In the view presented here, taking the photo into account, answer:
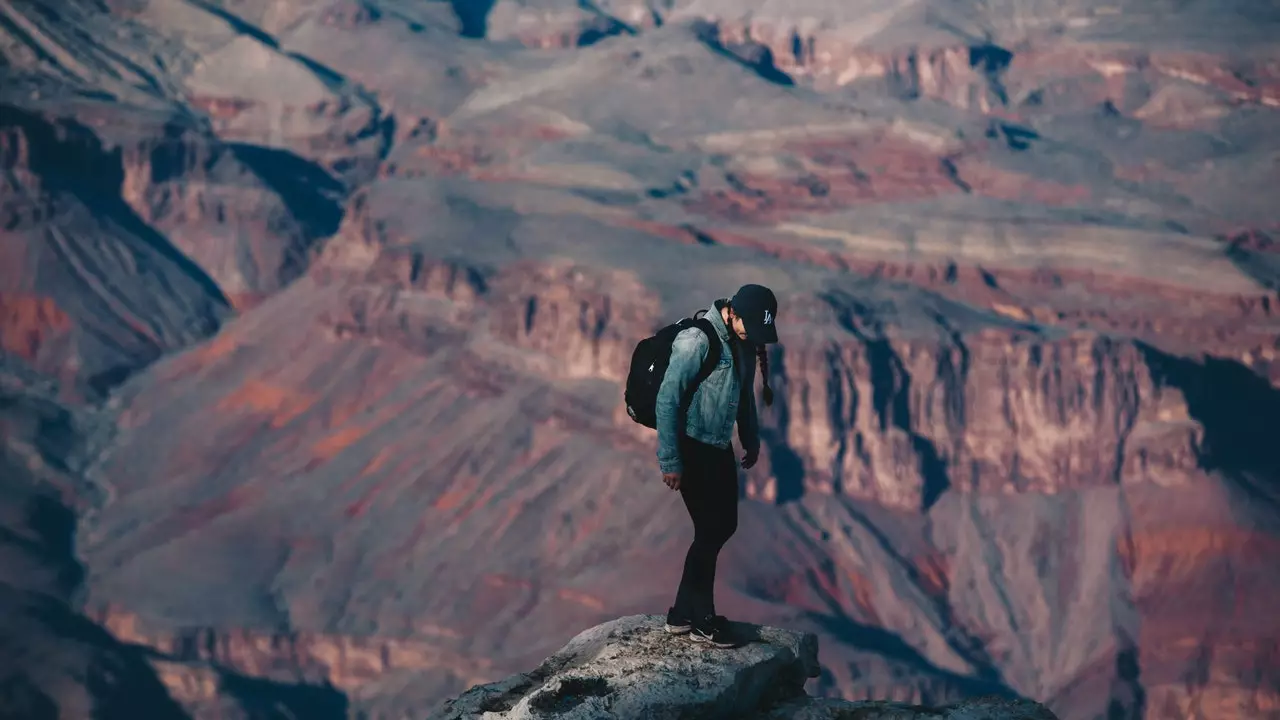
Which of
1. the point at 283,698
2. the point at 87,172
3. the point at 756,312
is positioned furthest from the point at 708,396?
the point at 87,172

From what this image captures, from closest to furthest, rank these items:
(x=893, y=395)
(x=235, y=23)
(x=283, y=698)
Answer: (x=283, y=698) < (x=893, y=395) < (x=235, y=23)

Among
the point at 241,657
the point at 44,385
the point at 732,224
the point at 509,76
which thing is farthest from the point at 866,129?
the point at 241,657

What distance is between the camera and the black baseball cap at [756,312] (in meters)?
15.0

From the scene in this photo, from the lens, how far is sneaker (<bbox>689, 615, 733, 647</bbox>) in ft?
52.5

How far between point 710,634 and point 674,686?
119cm

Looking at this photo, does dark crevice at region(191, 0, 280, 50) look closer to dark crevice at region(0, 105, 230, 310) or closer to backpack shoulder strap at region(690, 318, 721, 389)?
dark crevice at region(0, 105, 230, 310)

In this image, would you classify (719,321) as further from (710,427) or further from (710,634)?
(710,634)

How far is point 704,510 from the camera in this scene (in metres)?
15.8

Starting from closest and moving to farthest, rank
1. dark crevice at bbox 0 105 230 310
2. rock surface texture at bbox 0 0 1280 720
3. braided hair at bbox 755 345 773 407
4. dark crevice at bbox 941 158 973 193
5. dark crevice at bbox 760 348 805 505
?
braided hair at bbox 755 345 773 407
rock surface texture at bbox 0 0 1280 720
dark crevice at bbox 760 348 805 505
dark crevice at bbox 0 105 230 310
dark crevice at bbox 941 158 973 193

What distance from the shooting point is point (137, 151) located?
14838 cm

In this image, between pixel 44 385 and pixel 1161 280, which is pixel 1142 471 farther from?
pixel 44 385

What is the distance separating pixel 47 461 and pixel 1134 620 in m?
66.4

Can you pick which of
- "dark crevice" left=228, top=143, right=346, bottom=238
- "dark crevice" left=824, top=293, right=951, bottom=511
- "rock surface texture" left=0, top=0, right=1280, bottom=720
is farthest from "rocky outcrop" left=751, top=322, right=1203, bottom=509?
"dark crevice" left=228, top=143, right=346, bottom=238

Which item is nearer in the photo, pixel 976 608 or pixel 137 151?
pixel 976 608
